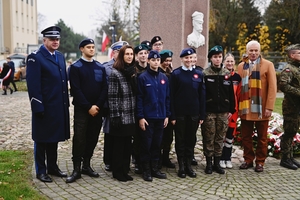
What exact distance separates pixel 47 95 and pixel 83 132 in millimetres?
719

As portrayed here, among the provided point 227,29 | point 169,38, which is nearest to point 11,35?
point 227,29

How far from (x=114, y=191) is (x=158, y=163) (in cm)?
115

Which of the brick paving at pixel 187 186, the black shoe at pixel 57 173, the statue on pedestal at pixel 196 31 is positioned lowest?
the brick paving at pixel 187 186

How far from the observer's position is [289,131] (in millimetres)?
6246

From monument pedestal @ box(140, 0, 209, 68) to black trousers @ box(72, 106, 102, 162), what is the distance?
4.17 m

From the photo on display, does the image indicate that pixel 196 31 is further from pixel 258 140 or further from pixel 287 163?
pixel 287 163

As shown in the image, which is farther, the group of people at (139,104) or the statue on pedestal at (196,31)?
the statue on pedestal at (196,31)

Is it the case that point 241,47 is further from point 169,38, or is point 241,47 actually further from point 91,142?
point 91,142

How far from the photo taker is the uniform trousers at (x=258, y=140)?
235 inches

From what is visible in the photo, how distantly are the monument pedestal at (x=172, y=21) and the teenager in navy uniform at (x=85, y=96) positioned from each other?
3958mm

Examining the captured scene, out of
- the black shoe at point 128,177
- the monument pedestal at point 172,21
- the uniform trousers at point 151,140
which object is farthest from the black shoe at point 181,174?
the monument pedestal at point 172,21

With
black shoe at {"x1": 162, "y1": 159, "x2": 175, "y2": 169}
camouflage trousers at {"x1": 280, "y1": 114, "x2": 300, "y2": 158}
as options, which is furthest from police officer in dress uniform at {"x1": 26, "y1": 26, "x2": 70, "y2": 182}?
camouflage trousers at {"x1": 280, "y1": 114, "x2": 300, "y2": 158}

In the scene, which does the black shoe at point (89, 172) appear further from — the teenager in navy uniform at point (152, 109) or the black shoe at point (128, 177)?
the teenager in navy uniform at point (152, 109)

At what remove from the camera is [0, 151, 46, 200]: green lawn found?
4547 mm
